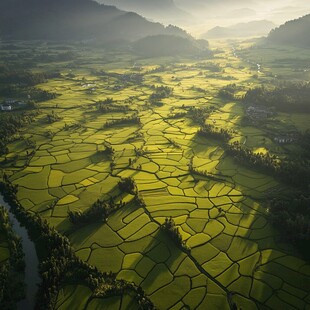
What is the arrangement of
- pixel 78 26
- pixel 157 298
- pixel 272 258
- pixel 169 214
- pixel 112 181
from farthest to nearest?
pixel 78 26 < pixel 112 181 < pixel 169 214 < pixel 272 258 < pixel 157 298

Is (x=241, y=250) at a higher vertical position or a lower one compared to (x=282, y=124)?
lower

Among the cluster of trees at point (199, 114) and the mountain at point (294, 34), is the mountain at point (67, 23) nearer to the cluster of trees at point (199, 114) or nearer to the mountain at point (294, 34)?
the mountain at point (294, 34)

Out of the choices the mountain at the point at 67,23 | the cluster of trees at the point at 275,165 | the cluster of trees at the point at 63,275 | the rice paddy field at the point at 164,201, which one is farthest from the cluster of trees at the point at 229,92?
the mountain at the point at 67,23

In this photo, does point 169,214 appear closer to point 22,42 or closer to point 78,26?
point 22,42

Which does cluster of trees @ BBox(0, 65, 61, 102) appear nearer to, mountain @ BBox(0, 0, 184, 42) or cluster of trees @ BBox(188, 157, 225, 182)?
cluster of trees @ BBox(188, 157, 225, 182)

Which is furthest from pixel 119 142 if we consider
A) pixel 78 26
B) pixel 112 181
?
pixel 78 26

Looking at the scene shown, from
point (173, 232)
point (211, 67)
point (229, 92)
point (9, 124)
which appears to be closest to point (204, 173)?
point (173, 232)
